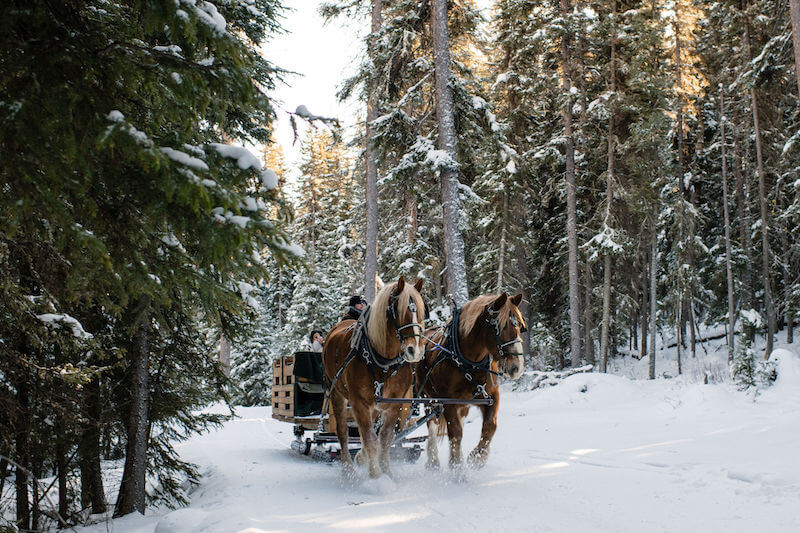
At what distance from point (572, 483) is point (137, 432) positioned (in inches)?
191

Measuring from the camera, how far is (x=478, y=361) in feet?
22.5

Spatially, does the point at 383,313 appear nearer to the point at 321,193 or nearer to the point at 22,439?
the point at 22,439

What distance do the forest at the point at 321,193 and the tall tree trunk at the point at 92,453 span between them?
0.04 metres

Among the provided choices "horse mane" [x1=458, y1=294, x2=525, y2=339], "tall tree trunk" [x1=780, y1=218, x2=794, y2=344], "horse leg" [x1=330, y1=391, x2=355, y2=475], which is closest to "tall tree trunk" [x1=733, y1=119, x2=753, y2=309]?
"tall tree trunk" [x1=780, y1=218, x2=794, y2=344]

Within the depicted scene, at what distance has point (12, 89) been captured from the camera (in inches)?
105

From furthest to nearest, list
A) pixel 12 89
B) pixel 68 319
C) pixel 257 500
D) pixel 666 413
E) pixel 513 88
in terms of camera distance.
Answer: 1. pixel 513 88
2. pixel 666 413
3. pixel 257 500
4. pixel 68 319
5. pixel 12 89

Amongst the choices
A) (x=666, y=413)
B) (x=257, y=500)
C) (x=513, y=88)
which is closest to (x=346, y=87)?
(x=513, y=88)

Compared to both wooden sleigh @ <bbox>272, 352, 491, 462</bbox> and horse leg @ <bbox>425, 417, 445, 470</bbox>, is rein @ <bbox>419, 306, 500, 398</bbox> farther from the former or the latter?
wooden sleigh @ <bbox>272, 352, 491, 462</bbox>

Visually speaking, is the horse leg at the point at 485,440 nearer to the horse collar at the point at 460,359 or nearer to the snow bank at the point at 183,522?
the horse collar at the point at 460,359

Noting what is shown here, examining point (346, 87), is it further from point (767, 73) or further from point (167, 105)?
point (167, 105)

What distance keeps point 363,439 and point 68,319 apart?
3.54 meters

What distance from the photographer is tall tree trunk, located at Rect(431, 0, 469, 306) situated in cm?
1250

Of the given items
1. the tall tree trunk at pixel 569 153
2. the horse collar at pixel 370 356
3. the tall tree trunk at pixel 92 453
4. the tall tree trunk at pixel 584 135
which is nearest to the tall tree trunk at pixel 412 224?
the tall tree trunk at pixel 569 153

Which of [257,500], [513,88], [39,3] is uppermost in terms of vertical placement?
[513,88]
